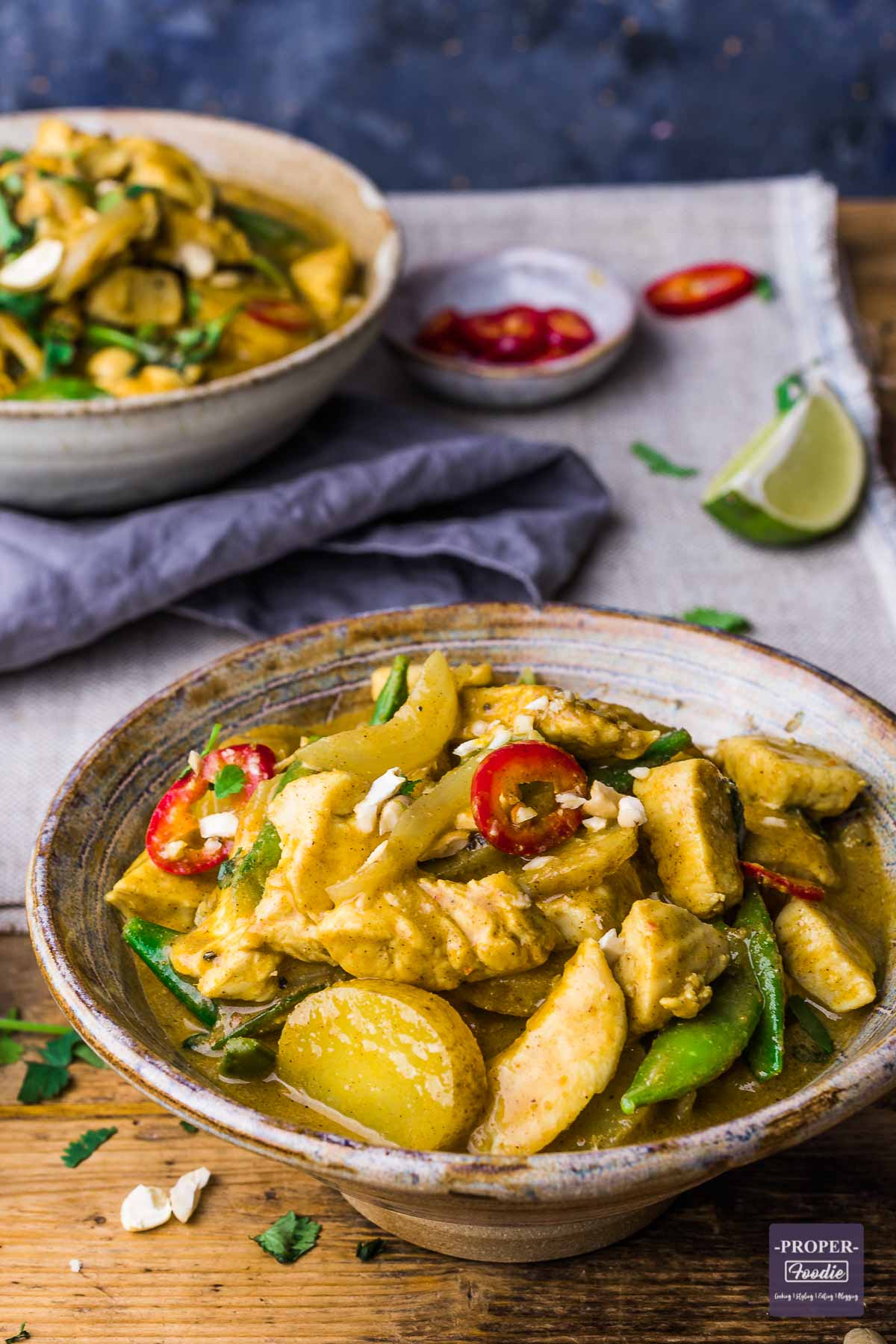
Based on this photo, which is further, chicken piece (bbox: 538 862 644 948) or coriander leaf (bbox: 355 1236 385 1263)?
coriander leaf (bbox: 355 1236 385 1263)

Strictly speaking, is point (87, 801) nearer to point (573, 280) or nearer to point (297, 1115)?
point (297, 1115)

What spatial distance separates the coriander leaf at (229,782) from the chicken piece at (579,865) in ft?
1.62

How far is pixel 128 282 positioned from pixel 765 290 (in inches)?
86.6

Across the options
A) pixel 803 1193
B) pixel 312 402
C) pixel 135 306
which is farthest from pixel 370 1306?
pixel 135 306

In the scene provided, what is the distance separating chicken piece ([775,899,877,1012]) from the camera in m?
1.91

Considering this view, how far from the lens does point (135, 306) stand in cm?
346

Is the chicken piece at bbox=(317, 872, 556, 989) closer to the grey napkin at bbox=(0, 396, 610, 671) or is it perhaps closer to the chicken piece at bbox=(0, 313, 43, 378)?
the grey napkin at bbox=(0, 396, 610, 671)

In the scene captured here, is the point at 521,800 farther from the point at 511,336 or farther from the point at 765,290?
the point at 765,290

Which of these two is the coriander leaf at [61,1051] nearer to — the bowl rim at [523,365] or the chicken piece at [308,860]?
the chicken piece at [308,860]

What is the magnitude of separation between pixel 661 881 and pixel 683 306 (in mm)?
2947

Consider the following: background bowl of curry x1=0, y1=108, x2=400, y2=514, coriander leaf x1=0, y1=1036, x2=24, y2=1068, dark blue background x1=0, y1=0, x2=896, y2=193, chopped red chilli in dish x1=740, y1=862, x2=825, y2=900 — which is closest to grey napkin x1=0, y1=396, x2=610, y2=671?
background bowl of curry x1=0, y1=108, x2=400, y2=514

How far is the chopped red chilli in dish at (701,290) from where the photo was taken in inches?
176

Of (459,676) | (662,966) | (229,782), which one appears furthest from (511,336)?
(662,966)

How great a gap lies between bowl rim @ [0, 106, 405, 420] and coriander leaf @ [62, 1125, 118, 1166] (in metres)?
1.58
